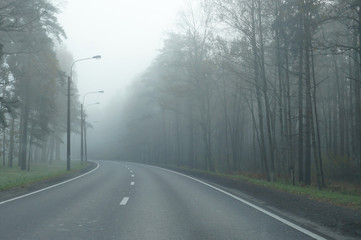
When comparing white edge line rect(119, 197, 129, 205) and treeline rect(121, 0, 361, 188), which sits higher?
treeline rect(121, 0, 361, 188)

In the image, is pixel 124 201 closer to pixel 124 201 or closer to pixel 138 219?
pixel 124 201

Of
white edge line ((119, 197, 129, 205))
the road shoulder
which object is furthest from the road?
the road shoulder

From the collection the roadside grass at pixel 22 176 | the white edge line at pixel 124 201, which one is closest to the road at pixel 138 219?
the white edge line at pixel 124 201

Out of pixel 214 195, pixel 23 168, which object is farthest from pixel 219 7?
pixel 23 168

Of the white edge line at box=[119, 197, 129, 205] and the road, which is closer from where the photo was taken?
the road

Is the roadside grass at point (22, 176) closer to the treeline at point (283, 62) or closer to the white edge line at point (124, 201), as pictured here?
the white edge line at point (124, 201)

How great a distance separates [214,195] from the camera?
49.3 feet

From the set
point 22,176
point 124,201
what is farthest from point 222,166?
point 124,201

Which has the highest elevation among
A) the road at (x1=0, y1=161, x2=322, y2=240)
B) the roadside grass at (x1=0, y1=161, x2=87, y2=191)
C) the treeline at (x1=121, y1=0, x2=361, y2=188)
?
the treeline at (x1=121, y1=0, x2=361, y2=188)

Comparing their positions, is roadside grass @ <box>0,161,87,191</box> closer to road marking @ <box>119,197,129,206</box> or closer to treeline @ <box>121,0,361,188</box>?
road marking @ <box>119,197,129,206</box>

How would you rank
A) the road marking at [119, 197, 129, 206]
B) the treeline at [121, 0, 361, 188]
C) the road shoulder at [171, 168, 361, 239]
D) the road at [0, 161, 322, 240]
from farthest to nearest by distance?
the treeline at [121, 0, 361, 188] < the road marking at [119, 197, 129, 206] < the road shoulder at [171, 168, 361, 239] < the road at [0, 161, 322, 240]

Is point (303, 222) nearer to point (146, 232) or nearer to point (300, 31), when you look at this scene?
point (146, 232)

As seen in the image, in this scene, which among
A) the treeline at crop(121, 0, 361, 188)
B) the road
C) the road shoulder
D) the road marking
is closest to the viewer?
the road

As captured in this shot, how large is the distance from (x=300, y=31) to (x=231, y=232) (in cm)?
1480
